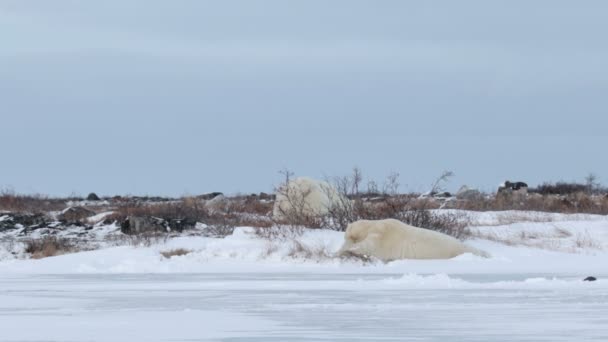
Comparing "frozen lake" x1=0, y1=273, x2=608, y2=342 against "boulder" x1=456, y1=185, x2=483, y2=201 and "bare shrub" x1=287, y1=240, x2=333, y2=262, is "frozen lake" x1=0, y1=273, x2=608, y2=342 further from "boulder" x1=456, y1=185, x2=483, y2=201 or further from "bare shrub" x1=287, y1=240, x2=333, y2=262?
"boulder" x1=456, y1=185, x2=483, y2=201

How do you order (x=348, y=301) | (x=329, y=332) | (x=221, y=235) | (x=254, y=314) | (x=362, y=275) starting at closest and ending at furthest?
1. (x=329, y=332)
2. (x=254, y=314)
3. (x=348, y=301)
4. (x=362, y=275)
5. (x=221, y=235)

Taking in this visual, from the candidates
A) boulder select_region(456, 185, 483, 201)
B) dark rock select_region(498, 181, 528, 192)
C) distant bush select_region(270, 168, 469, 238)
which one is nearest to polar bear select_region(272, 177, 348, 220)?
distant bush select_region(270, 168, 469, 238)

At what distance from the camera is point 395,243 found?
22062 millimetres

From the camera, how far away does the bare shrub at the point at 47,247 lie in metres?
25.2

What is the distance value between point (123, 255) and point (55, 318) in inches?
426


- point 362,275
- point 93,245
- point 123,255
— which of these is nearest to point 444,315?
point 362,275

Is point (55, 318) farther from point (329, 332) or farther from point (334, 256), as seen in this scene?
point (334, 256)

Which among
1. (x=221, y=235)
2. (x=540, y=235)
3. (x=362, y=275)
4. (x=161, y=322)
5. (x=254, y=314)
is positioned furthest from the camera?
(x=221, y=235)

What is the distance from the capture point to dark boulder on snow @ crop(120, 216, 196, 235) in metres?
30.4

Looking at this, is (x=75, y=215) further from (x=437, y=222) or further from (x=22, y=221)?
(x=437, y=222)

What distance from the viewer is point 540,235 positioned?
26547mm

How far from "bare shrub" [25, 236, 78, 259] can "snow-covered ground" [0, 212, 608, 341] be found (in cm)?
55

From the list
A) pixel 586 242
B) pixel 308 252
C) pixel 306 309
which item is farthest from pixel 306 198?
pixel 306 309

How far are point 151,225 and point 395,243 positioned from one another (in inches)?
412
